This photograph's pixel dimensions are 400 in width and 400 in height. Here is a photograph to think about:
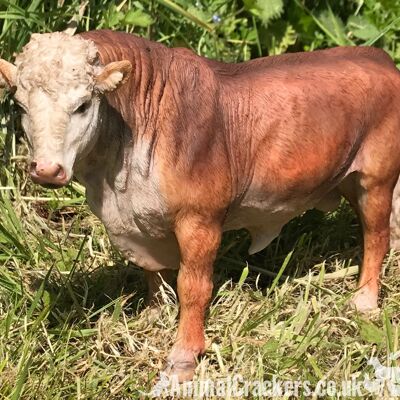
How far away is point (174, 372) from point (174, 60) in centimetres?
103

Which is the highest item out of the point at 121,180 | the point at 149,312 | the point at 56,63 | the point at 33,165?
the point at 56,63

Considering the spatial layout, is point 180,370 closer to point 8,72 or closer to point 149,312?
point 149,312

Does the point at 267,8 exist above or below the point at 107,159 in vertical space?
below

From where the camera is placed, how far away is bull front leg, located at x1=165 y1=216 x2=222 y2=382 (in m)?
2.99

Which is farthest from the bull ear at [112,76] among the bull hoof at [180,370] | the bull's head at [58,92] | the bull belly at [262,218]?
the bull hoof at [180,370]

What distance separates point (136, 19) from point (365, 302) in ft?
5.27

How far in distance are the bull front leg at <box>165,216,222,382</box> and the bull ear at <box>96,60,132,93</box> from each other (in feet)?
1.75

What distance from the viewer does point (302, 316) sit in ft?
11.1

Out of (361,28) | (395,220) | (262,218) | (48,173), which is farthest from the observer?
(361,28)

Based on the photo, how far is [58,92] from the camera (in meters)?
2.56

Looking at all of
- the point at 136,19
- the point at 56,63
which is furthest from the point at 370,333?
the point at 136,19

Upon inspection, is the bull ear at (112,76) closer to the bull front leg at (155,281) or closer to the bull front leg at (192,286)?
the bull front leg at (192,286)

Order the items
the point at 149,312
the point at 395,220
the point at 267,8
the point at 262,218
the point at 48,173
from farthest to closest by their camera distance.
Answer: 1. the point at 267,8
2. the point at 395,220
3. the point at 149,312
4. the point at 262,218
5. the point at 48,173

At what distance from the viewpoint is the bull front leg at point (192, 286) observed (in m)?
2.99
